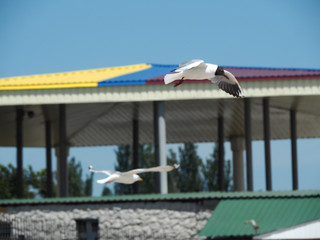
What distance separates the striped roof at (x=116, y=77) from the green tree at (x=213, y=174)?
3914 centimetres

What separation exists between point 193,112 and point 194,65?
27777 millimetres

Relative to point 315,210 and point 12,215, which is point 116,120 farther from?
point 315,210

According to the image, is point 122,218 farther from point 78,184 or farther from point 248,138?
point 78,184

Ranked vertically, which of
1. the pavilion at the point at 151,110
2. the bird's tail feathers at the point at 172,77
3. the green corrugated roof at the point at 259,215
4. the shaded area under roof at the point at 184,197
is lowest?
the green corrugated roof at the point at 259,215

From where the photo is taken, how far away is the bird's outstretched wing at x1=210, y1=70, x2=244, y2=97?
54.0ft

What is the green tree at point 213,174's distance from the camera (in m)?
75.3

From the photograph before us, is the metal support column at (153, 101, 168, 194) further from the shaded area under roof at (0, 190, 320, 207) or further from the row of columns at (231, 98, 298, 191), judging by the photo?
the row of columns at (231, 98, 298, 191)

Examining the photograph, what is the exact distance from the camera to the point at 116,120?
43812 millimetres

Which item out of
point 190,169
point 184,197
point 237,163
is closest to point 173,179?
point 190,169

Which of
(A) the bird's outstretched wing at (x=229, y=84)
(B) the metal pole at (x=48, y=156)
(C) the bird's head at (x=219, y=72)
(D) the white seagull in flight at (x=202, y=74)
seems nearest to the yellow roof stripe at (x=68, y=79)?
(B) the metal pole at (x=48, y=156)

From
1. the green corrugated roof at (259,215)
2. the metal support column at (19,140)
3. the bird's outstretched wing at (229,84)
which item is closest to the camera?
the bird's outstretched wing at (229,84)

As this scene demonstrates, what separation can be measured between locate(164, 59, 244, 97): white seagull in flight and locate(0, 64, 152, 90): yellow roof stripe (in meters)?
14.7

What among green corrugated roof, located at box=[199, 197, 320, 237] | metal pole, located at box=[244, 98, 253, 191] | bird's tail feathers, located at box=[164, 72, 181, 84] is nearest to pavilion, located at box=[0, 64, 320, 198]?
metal pole, located at box=[244, 98, 253, 191]

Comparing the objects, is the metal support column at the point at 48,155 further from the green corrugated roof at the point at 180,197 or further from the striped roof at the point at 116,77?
the green corrugated roof at the point at 180,197
